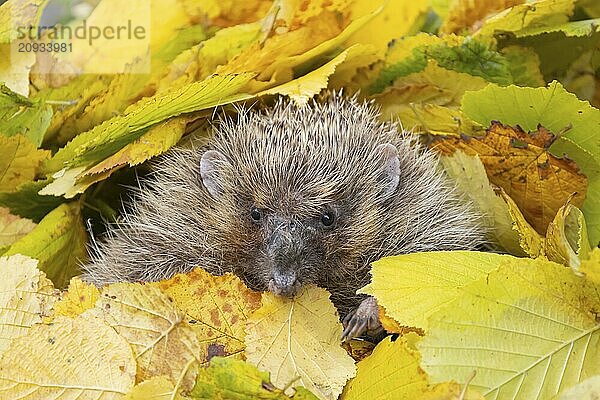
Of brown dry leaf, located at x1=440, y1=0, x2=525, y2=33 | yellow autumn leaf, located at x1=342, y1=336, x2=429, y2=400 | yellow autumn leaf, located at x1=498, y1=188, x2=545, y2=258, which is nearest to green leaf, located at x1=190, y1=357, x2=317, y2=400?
yellow autumn leaf, located at x1=342, y1=336, x2=429, y2=400

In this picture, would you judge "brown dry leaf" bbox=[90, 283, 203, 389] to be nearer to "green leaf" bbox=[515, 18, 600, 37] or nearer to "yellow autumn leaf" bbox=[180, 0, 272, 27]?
"yellow autumn leaf" bbox=[180, 0, 272, 27]

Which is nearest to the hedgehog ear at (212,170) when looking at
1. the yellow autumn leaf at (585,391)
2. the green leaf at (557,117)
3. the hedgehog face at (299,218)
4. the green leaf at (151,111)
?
the hedgehog face at (299,218)

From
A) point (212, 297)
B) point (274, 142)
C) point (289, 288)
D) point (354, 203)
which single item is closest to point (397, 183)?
point (354, 203)

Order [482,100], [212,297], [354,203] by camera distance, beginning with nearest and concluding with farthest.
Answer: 1. [212,297]
2. [482,100]
3. [354,203]

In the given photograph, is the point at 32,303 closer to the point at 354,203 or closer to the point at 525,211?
the point at 354,203

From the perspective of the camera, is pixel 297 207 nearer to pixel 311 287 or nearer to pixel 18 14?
pixel 311 287

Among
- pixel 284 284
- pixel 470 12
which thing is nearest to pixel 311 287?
pixel 284 284
